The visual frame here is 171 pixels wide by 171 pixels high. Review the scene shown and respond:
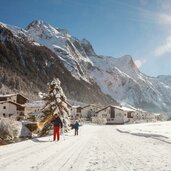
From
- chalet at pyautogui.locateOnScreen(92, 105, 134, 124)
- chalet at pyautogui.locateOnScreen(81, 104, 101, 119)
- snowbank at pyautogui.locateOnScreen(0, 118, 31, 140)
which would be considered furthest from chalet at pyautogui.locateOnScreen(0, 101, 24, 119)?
snowbank at pyautogui.locateOnScreen(0, 118, 31, 140)

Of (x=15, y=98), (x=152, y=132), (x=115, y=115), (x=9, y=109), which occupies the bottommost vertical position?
(x=152, y=132)

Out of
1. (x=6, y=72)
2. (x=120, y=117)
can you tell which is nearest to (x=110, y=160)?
(x=120, y=117)

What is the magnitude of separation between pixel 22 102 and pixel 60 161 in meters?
112

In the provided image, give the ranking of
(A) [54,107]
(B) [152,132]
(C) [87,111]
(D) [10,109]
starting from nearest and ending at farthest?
(B) [152,132], (A) [54,107], (D) [10,109], (C) [87,111]

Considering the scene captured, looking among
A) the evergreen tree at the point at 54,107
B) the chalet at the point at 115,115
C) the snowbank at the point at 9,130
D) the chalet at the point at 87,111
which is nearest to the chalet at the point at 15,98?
the chalet at the point at 115,115

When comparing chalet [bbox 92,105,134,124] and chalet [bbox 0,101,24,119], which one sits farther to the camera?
chalet [bbox 92,105,134,124]

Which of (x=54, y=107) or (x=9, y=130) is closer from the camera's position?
(x=9, y=130)

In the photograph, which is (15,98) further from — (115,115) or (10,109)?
(115,115)

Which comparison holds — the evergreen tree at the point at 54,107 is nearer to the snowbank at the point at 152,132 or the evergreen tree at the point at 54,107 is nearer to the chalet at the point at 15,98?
the snowbank at the point at 152,132

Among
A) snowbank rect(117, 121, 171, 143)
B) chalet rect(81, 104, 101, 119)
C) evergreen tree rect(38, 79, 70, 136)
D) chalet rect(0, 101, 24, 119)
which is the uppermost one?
chalet rect(81, 104, 101, 119)

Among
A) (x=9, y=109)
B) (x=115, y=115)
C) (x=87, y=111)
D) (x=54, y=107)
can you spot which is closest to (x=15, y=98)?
(x=9, y=109)

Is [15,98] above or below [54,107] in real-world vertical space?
above

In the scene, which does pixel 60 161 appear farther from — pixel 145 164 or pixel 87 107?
pixel 87 107

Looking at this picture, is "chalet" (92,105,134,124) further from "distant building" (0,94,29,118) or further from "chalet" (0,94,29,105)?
"distant building" (0,94,29,118)
